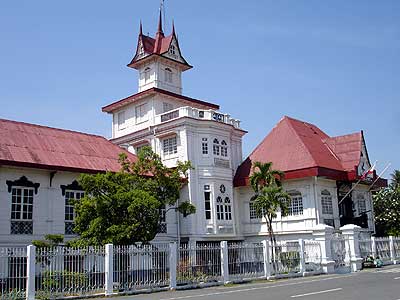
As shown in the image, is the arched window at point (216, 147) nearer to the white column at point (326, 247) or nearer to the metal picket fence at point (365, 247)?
the white column at point (326, 247)

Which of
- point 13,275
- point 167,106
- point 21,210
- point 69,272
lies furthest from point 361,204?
point 13,275

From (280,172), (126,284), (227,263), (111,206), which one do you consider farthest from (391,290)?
(280,172)

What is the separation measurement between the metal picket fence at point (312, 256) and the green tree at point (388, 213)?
15.7m

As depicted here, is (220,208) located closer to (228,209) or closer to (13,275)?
(228,209)

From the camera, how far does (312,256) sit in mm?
23266

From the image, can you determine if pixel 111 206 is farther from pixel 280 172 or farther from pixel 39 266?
pixel 280 172

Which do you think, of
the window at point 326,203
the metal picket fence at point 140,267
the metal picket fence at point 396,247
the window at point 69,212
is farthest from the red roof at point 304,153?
the metal picket fence at point 140,267

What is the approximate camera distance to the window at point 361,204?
31.7 metres

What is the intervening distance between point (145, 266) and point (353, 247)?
39.3 feet

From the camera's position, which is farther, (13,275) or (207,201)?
(207,201)

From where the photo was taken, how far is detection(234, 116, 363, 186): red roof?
2745cm

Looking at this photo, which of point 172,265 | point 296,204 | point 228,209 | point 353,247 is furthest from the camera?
point 228,209

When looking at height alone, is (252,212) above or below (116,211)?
above

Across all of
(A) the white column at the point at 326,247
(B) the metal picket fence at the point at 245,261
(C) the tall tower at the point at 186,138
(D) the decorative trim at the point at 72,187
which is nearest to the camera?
(B) the metal picket fence at the point at 245,261
